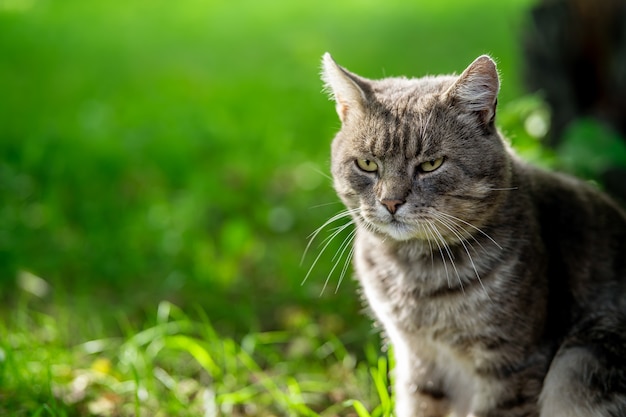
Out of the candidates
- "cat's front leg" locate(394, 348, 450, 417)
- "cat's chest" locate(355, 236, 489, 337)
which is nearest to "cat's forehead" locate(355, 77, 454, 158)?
"cat's chest" locate(355, 236, 489, 337)

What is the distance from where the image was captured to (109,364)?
11.6 feet

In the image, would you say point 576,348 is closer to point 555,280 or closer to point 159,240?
point 555,280

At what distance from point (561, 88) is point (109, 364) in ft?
11.5

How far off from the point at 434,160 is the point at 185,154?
372 centimetres

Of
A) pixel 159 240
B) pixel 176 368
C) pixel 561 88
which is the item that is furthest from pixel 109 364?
pixel 561 88

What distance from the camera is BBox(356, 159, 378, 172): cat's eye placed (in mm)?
2684

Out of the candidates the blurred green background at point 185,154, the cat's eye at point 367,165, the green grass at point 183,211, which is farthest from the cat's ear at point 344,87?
the blurred green background at point 185,154

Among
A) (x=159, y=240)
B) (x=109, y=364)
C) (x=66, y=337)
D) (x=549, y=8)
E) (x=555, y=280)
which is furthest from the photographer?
(x=549, y=8)

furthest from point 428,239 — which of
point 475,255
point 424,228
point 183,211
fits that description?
point 183,211

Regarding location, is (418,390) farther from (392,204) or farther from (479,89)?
(479,89)

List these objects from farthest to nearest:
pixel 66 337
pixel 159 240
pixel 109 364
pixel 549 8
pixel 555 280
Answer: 1. pixel 549 8
2. pixel 159 240
3. pixel 66 337
4. pixel 109 364
5. pixel 555 280

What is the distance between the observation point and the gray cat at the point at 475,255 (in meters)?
2.58

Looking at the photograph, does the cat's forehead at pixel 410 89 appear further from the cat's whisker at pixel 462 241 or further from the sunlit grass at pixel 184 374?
the sunlit grass at pixel 184 374

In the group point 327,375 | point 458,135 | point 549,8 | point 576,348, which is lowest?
point 327,375
